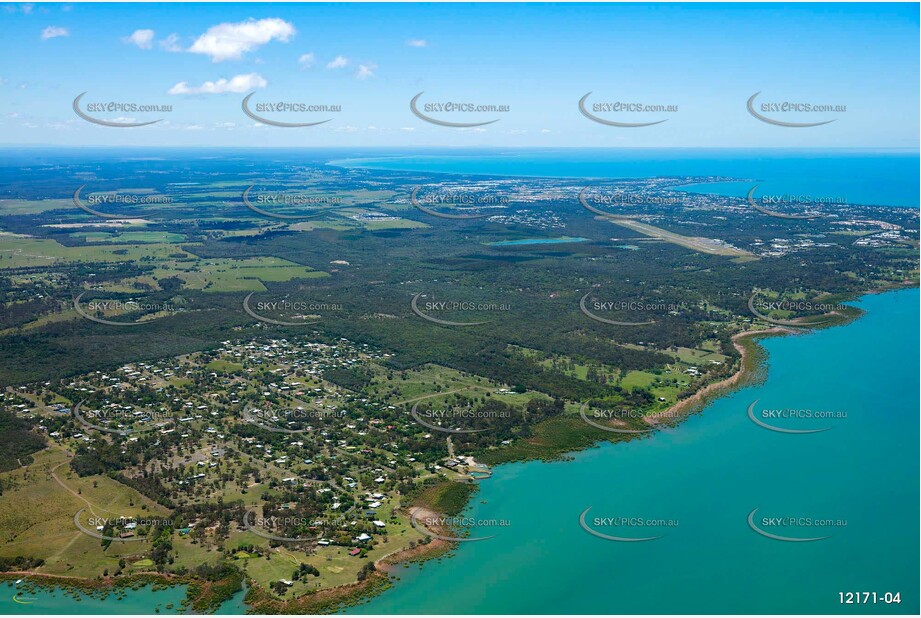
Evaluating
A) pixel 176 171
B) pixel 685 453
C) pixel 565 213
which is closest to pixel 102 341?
pixel 685 453

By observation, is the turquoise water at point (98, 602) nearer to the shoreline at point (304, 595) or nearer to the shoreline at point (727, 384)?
the shoreline at point (304, 595)

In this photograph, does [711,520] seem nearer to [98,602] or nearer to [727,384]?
[727,384]

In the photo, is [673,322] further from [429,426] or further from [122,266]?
[122,266]

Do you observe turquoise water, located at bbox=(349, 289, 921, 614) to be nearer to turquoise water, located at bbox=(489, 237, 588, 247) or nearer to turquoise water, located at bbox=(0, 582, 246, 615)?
turquoise water, located at bbox=(0, 582, 246, 615)

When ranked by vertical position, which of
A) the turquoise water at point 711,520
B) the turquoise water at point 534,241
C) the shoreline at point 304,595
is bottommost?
the shoreline at point 304,595

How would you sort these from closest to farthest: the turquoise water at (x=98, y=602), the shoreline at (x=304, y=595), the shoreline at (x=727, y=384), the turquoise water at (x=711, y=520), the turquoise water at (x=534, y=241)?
the turquoise water at (x=98, y=602), the shoreline at (x=304, y=595), the turquoise water at (x=711, y=520), the shoreline at (x=727, y=384), the turquoise water at (x=534, y=241)

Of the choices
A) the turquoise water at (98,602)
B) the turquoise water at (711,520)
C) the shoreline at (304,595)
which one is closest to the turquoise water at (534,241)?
the turquoise water at (711,520)

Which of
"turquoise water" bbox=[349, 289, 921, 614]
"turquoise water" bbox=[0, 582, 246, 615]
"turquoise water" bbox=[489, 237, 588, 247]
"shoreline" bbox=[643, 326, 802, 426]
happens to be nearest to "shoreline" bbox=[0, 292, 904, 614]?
"turquoise water" bbox=[0, 582, 246, 615]
